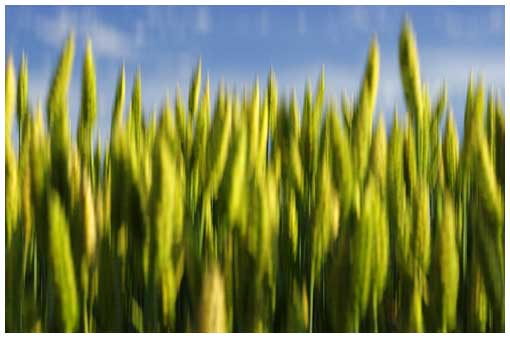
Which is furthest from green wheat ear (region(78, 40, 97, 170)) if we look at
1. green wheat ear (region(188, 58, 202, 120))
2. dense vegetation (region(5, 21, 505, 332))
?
green wheat ear (region(188, 58, 202, 120))

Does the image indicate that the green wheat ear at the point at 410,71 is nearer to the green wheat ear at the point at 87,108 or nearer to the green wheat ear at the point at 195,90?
the green wheat ear at the point at 195,90

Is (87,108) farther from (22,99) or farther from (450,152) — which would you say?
(450,152)

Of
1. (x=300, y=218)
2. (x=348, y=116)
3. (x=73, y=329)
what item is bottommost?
(x=73, y=329)

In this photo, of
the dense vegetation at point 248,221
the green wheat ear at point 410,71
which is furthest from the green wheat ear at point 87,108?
the green wheat ear at point 410,71

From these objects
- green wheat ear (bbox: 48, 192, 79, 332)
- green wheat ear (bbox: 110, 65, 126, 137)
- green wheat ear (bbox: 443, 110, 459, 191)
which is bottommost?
green wheat ear (bbox: 48, 192, 79, 332)

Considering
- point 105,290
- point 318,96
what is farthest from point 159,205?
point 318,96

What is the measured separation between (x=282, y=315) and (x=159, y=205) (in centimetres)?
18

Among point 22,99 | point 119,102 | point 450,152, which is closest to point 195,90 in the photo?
point 119,102

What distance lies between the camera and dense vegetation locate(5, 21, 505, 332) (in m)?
0.60

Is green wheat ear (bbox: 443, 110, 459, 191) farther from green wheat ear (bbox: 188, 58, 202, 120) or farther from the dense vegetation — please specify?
green wheat ear (bbox: 188, 58, 202, 120)

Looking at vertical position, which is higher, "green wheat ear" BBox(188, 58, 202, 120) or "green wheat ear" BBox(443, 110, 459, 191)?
"green wheat ear" BBox(188, 58, 202, 120)

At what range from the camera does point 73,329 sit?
611 millimetres

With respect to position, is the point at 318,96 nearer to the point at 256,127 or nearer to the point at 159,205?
the point at 256,127

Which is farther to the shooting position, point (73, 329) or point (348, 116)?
point (348, 116)
